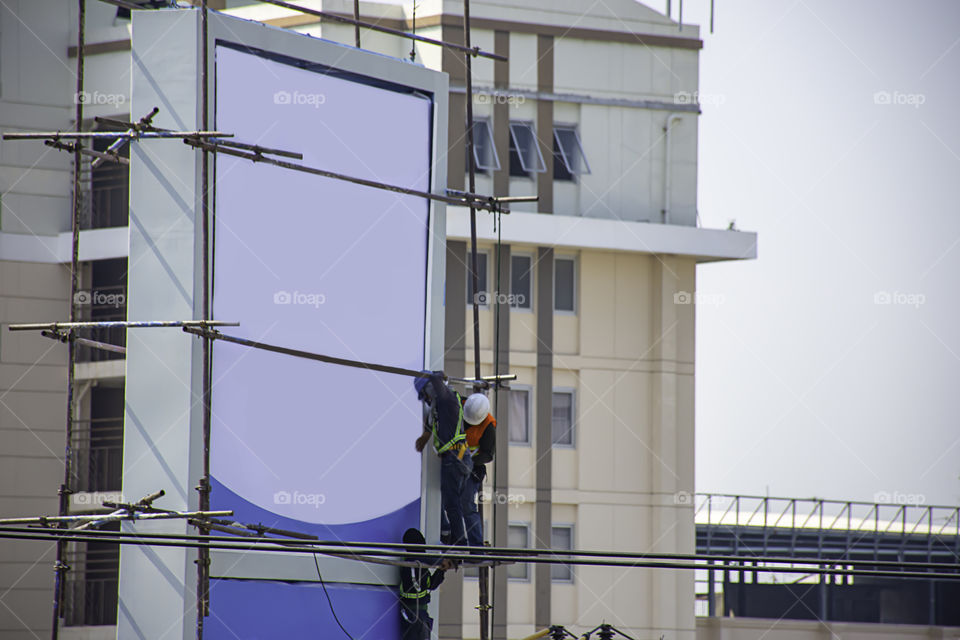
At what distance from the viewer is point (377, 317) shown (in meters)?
15.8

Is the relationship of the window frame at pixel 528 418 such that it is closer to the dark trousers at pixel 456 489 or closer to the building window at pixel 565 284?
the building window at pixel 565 284

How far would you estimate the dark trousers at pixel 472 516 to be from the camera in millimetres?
16078

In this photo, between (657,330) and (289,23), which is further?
(657,330)

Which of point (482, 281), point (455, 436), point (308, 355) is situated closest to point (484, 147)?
point (482, 281)

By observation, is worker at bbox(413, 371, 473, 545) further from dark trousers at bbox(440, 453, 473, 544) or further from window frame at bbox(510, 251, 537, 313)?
window frame at bbox(510, 251, 537, 313)

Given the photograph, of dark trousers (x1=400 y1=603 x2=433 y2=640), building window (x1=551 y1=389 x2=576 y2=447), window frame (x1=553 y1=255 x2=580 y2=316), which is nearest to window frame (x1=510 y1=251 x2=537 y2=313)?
window frame (x1=553 y1=255 x2=580 y2=316)

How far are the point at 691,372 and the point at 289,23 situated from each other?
44.6 feet

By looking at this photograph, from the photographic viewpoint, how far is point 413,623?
15.7 metres

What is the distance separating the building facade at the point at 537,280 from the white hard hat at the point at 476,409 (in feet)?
56.1

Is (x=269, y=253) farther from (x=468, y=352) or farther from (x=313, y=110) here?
(x=468, y=352)

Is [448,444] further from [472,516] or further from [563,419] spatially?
[563,419]

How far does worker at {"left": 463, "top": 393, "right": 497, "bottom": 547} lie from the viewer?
15.7m

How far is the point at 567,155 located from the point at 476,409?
65.7 ft

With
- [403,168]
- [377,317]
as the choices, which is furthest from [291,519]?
[403,168]
